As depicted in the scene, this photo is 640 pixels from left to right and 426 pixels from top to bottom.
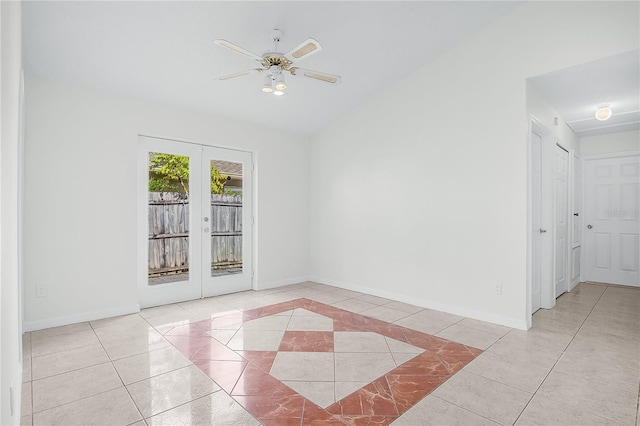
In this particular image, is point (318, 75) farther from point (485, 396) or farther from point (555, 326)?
point (555, 326)

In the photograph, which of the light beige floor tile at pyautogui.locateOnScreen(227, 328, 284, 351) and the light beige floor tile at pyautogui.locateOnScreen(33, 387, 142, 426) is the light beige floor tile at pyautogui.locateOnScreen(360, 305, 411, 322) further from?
the light beige floor tile at pyautogui.locateOnScreen(33, 387, 142, 426)

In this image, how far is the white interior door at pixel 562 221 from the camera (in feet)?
15.2

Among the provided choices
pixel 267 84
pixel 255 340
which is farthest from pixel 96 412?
pixel 267 84

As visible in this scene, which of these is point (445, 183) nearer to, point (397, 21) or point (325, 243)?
point (397, 21)

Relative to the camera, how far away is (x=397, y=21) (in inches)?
135

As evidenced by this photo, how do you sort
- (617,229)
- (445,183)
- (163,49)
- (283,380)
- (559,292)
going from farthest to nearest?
1. (617,229)
2. (559,292)
3. (445,183)
4. (163,49)
5. (283,380)

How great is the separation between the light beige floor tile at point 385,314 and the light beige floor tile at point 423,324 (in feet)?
0.31

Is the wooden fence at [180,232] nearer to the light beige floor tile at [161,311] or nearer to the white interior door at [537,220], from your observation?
the light beige floor tile at [161,311]

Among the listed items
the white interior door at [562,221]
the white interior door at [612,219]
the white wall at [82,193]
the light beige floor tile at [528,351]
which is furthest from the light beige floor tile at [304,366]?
the white interior door at [612,219]

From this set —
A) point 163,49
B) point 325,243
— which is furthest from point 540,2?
point 325,243

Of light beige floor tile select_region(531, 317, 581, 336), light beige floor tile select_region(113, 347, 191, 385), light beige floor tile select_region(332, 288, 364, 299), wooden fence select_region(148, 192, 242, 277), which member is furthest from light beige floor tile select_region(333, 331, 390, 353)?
wooden fence select_region(148, 192, 242, 277)

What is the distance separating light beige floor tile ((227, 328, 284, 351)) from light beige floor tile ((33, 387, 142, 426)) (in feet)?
3.24

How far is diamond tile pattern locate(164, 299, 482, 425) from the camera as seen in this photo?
6.90 feet

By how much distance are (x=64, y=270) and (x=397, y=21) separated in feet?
14.5
